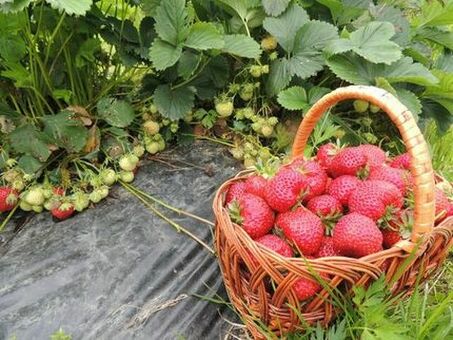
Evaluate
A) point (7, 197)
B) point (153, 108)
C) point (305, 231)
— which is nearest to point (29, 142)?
point (7, 197)

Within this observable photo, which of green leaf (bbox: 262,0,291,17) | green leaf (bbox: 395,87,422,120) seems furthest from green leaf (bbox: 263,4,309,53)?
green leaf (bbox: 395,87,422,120)

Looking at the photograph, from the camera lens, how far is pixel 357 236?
947mm

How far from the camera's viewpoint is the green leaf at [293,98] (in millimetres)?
1496

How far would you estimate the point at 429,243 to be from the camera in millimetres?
1023

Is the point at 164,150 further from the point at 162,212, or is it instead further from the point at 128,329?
the point at 128,329

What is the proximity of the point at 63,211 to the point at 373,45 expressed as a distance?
995 millimetres

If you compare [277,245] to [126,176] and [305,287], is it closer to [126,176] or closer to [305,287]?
[305,287]

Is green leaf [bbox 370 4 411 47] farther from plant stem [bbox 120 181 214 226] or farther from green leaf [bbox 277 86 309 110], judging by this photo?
plant stem [bbox 120 181 214 226]

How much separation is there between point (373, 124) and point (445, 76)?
0.27m

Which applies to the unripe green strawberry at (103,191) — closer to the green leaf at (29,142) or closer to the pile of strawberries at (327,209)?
the green leaf at (29,142)

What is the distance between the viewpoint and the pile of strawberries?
3.20ft

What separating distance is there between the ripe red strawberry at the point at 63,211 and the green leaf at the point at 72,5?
1.93 ft

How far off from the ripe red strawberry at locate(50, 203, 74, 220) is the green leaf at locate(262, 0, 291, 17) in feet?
2.71

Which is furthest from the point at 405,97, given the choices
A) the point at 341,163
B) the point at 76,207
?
the point at 76,207
